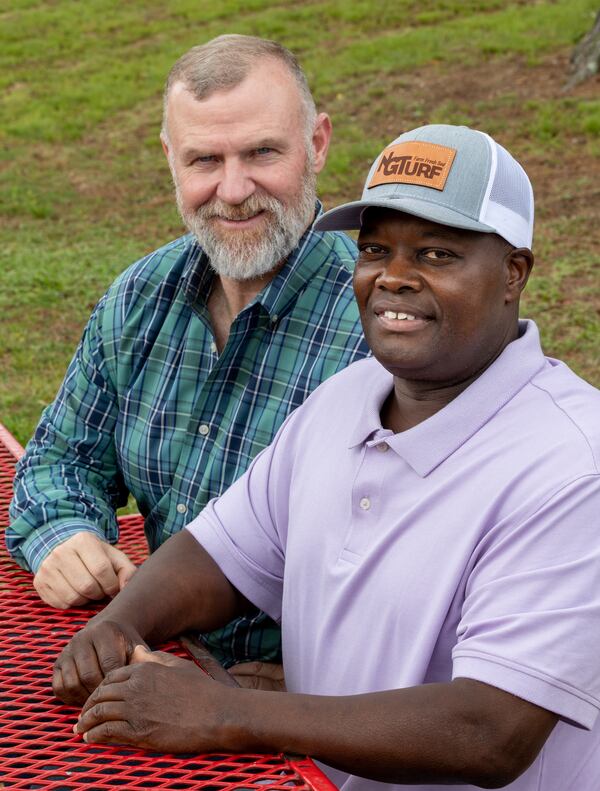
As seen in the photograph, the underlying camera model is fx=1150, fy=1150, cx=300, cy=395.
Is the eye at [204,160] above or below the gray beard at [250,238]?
above

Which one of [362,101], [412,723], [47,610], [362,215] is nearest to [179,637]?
[47,610]

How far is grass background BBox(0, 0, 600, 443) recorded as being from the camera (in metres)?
7.20

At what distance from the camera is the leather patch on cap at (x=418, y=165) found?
196cm

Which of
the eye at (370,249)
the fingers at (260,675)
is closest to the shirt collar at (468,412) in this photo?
the eye at (370,249)

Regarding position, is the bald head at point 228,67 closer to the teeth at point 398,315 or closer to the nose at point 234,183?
the nose at point 234,183

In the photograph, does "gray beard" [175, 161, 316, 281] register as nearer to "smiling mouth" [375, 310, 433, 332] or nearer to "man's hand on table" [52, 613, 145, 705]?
"smiling mouth" [375, 310, 433, 332]

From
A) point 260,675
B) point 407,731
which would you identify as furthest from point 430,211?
point 260,675

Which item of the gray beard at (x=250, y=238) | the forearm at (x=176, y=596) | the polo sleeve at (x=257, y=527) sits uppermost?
the gray beard at (x=250, y=238)

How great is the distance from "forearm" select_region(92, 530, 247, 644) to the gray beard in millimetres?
777

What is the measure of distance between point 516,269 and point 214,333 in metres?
1.12

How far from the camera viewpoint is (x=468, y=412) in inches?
76.4

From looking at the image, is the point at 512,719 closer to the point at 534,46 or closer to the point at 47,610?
the point at 47,610

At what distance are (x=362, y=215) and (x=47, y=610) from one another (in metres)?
1.10

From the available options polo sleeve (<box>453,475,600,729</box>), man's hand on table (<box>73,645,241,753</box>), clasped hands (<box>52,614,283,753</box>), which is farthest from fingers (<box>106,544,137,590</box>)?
polo sleeve (<box>453,475,600,729</box>)
